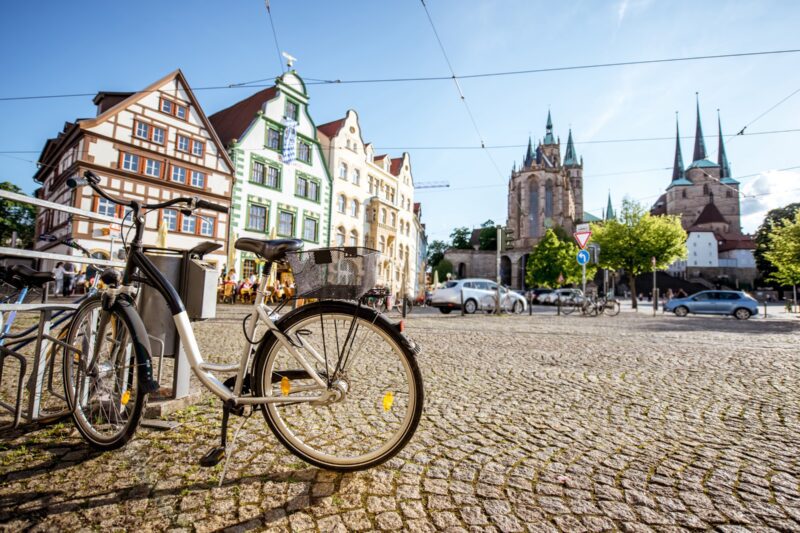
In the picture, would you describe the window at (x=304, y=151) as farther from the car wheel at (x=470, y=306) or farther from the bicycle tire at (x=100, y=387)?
the bicycle tire at (x=100, y=387)

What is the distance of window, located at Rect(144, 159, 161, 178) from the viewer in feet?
65.8

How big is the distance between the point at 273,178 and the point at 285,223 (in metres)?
2.86

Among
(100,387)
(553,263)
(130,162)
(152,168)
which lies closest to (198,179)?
(152,168)

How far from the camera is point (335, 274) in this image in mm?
1915

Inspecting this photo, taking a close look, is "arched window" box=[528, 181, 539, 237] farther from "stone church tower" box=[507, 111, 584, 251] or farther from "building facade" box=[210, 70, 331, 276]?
"building facade" box=[210, 70, 331, 276]

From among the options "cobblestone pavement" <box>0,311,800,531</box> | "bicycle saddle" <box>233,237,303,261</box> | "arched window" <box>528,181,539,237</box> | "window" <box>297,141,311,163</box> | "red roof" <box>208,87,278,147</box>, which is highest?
"arched window" <box>528,181,539,237</box>

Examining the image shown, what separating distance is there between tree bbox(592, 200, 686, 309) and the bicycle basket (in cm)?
3488

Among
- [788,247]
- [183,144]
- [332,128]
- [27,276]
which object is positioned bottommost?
[27,276]

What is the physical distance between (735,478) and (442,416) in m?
1.60

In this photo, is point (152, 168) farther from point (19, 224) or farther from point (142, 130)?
point (19, 224)

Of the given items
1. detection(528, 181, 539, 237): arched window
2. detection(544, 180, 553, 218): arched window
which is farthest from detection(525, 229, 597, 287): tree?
detection(544, 180, 553, 218): arched window

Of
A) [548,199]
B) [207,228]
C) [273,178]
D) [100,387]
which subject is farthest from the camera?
[548,199]

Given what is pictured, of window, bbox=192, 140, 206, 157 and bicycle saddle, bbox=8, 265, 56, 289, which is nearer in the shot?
bicycle saddle, bbox=8, 265, 56, 289

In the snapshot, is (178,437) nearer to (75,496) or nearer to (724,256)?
(75,496)
